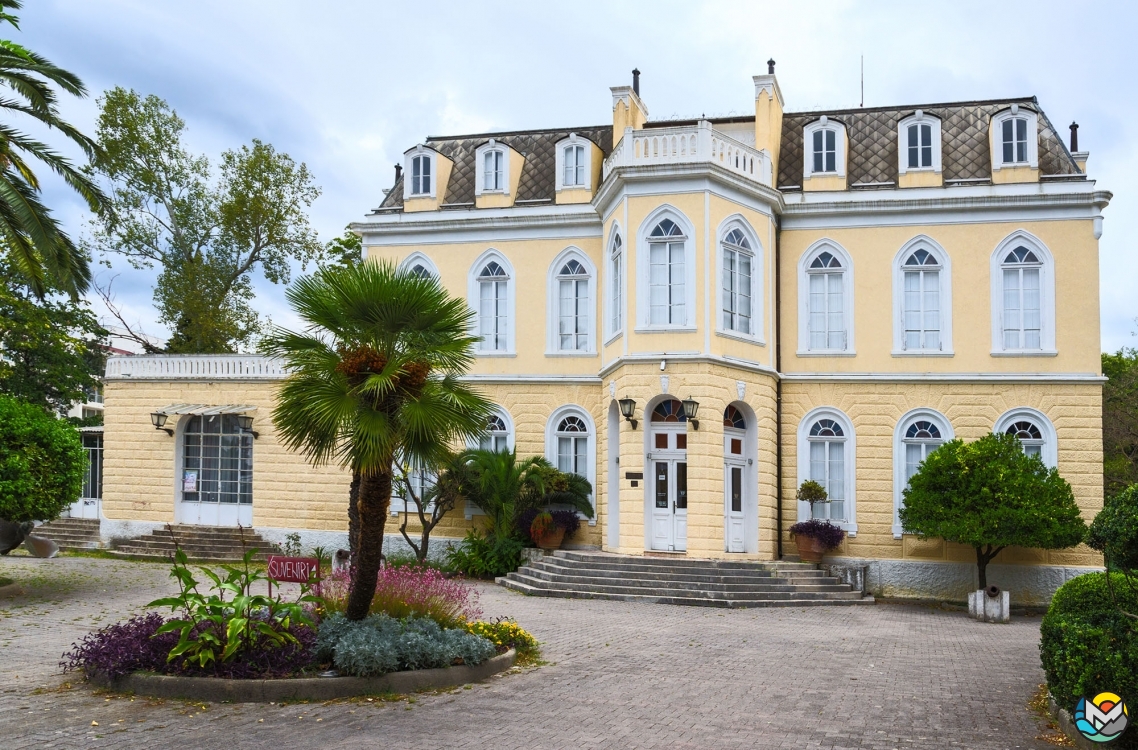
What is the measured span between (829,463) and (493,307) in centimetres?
799

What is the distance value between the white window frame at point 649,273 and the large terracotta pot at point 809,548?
457 centimetres

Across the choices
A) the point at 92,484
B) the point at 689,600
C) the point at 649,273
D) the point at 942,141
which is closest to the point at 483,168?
the point at 649,273

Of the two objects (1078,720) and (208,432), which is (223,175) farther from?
(1078,720)

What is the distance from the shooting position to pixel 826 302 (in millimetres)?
21016

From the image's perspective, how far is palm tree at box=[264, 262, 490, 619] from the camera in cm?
878

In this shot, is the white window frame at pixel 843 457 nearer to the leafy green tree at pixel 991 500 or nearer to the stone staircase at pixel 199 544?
the leafy green tree at pixel 991 500

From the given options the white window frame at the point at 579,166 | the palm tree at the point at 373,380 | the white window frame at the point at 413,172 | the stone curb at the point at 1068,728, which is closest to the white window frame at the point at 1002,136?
the white window frame at the point at 579,166

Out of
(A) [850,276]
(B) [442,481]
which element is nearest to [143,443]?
(B) [442,481]

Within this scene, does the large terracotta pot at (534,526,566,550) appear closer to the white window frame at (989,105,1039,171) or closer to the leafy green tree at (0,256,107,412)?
the white window frame at (989,105,1039,171)

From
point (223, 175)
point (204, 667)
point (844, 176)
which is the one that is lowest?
point (204, 667)

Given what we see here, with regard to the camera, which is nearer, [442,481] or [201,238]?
[442,481]

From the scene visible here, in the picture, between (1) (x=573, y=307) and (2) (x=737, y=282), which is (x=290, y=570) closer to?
(2) (x=737, y=282)

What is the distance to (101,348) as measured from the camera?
120ft

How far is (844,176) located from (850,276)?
2.11 m
